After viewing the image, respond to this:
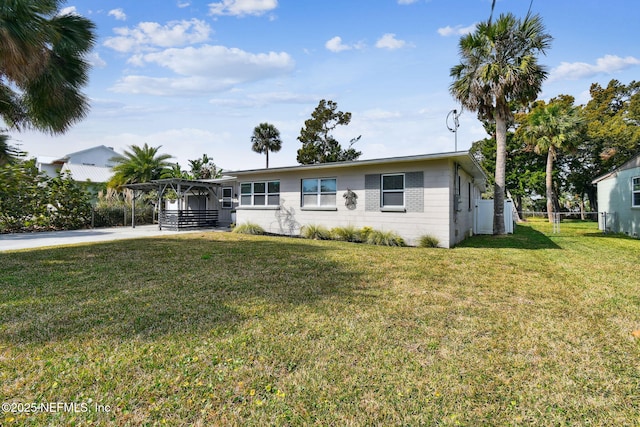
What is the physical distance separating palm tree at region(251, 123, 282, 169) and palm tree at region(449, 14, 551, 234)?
2243 cm

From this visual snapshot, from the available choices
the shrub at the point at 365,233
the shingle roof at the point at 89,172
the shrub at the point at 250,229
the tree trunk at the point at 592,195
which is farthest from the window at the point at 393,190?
the tree trunk at the point at 592,195

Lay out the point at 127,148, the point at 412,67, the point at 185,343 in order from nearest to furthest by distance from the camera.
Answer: the point at 185,343 → the point at 412,67 → the point at 127,148

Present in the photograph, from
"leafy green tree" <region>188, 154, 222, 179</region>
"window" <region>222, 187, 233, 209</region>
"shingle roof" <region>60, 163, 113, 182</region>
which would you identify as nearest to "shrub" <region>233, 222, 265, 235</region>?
"window" <region>222, 187, 233, 209</region>

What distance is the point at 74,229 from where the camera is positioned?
17281 millimetres

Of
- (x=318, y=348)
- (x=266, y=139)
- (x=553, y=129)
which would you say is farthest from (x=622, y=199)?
(x=266, y=139)

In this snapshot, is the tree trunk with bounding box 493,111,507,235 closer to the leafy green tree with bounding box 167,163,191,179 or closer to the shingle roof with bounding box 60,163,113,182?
the leafy green tree with bounding box 167,163,191,179

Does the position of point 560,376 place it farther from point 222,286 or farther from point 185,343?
point 222,286

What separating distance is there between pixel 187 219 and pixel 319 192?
8307 millimetres

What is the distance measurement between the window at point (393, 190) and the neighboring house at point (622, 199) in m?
10.3

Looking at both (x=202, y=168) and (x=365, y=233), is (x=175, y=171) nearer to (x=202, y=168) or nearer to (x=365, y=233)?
(x=202, y=168)

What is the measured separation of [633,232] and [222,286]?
55.6 ft

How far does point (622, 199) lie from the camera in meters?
14.1

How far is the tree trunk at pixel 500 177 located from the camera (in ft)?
45.3

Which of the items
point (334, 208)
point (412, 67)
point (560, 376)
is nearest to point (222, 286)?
point (560, 376)
